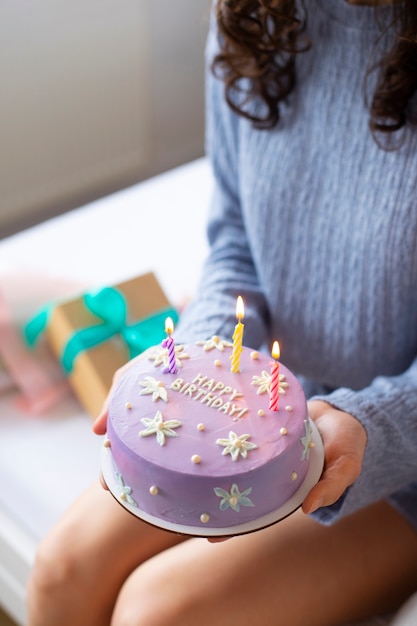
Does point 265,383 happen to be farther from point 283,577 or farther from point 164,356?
point 283,577

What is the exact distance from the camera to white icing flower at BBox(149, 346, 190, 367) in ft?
2.49

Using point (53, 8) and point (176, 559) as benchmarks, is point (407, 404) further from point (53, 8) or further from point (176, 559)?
point (53, 8)

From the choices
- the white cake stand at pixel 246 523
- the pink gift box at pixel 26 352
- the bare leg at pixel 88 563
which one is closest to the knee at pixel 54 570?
the bare leg at pixel 88 563

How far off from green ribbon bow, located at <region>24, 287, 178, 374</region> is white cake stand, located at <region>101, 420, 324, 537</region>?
0.48 metres

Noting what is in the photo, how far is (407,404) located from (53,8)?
157 centimetres

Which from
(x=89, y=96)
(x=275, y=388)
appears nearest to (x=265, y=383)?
(x=275, y=388)

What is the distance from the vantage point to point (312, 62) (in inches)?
39.0

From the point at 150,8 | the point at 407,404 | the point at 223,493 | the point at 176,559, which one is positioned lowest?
the point at 150,8

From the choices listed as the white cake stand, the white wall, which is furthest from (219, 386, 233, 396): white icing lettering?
the white wall

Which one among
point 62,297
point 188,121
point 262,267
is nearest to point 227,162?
point 262,267

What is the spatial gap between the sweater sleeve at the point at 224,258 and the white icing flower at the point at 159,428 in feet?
0.96

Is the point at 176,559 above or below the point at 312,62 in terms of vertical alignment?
below

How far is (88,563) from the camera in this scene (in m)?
0.91

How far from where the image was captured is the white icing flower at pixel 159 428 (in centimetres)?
68
